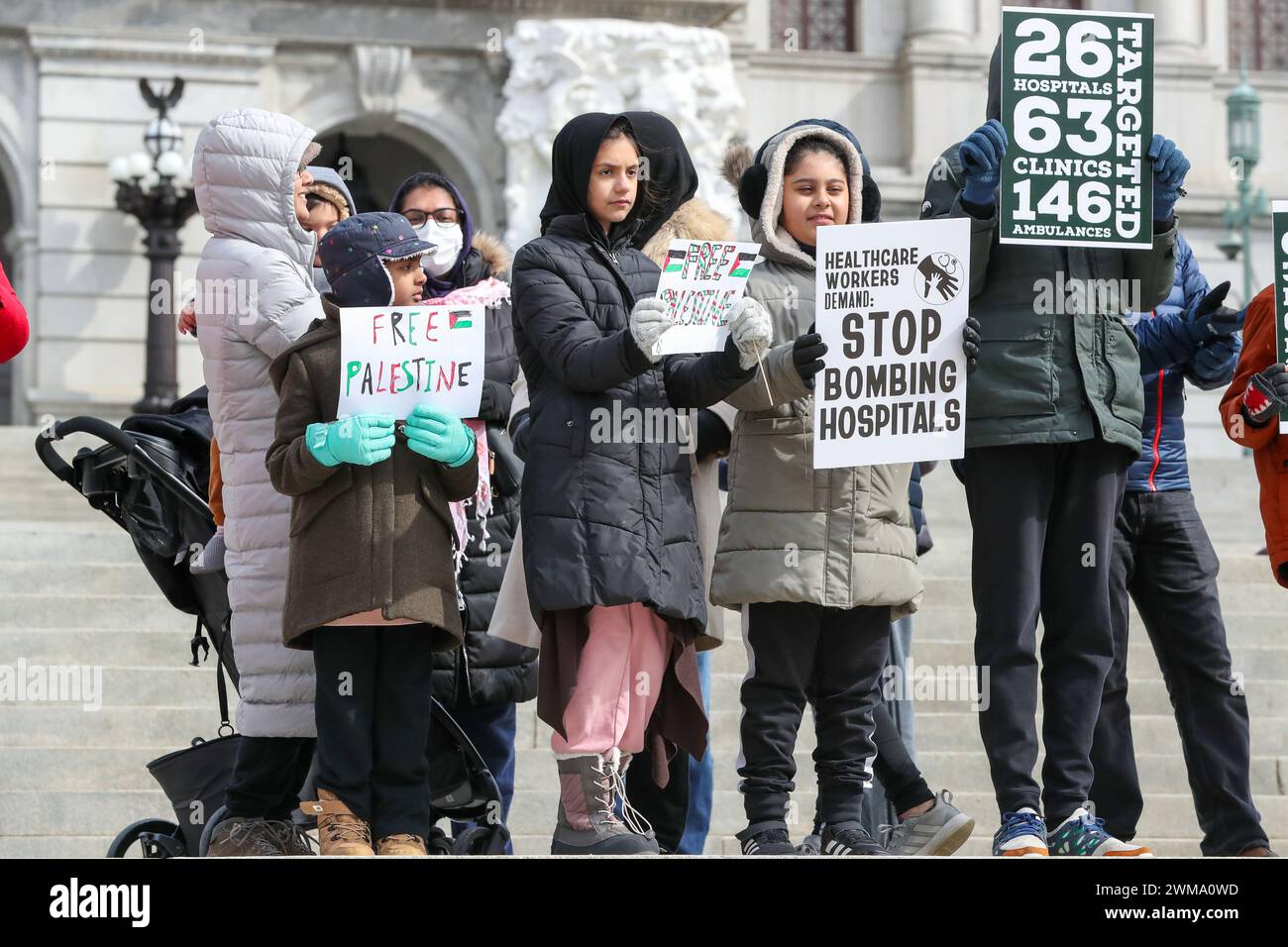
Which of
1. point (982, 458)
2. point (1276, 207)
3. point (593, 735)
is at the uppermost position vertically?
point (1276, 207)

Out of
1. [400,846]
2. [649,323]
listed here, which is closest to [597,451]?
[649,323]

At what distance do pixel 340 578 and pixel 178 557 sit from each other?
970 millimetres

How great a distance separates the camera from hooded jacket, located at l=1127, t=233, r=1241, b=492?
653cm

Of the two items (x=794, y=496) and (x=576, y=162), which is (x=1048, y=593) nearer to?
(x=794, y=496)

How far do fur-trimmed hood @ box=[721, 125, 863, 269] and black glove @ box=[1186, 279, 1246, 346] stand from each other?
108 cm

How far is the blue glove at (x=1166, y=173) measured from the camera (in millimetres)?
6133

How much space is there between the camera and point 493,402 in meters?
6.33

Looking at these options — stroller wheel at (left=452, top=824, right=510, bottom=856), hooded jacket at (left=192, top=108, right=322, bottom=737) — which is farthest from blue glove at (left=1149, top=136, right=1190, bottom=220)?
stroller wheel at (left=452, top=824, right=510, bottom=856)

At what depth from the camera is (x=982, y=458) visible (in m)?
6.12

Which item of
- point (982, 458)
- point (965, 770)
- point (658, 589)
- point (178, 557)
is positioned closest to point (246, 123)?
point (178, 557)

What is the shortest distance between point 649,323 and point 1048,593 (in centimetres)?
147
